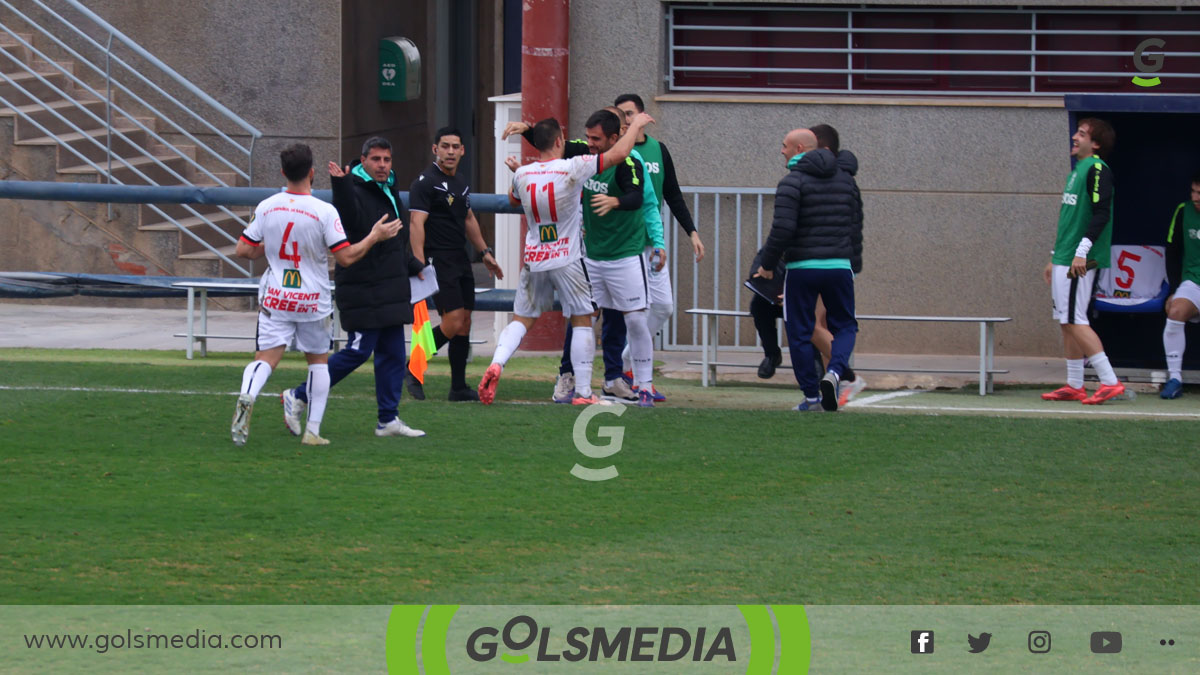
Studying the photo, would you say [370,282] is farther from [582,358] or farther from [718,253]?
[718,253]

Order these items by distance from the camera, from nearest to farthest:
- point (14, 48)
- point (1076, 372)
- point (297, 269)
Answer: point (297, 269) < point (1076, 372) < point (14, 48)

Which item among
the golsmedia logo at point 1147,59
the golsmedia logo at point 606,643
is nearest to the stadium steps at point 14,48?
the golsmedia logo at point 1147,59

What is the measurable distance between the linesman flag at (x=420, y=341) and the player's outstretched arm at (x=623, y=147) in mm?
1461

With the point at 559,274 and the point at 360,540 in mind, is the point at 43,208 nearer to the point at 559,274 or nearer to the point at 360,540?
the point at 559,274

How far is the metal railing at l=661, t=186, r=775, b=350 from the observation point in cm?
1370

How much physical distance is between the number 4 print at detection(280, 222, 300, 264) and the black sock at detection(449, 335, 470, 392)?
2.16m

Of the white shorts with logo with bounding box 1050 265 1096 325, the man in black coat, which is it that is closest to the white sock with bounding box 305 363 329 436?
the man in black coat

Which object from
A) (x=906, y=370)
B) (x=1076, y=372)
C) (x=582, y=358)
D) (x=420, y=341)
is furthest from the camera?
(x=906, y=370)

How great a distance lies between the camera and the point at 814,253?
32.1ft

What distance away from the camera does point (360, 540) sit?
6348mm

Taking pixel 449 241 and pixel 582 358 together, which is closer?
pixel 582 358

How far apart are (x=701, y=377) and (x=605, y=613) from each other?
22.2 feet

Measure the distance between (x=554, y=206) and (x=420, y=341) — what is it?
121cm

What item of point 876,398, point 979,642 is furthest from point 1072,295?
point 979,642
